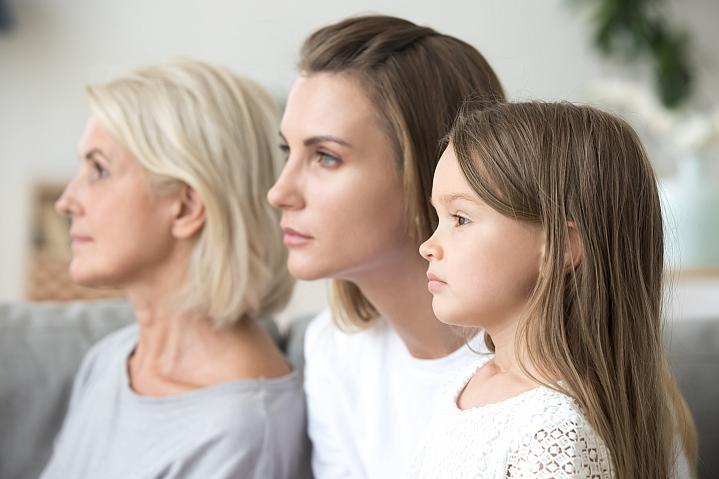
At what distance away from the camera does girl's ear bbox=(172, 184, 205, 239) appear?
1675mm

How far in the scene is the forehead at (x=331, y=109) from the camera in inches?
54.0

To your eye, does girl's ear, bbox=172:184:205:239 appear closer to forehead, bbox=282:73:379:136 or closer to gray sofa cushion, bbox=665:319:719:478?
forehead, bbox=282:73:379:136

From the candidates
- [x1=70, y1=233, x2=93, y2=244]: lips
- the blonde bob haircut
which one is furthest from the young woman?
[x1=70, y1=233, x2=93, y2=244]: lips

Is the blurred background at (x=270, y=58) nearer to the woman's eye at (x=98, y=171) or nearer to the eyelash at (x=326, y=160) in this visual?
the woman's eye at (x=98, y=171)

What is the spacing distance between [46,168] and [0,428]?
98.0 inches

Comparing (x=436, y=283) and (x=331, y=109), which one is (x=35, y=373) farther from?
(x=436, y=283)

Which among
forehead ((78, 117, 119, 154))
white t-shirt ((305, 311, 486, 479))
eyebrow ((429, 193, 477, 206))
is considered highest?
eyebrow ((429, 193, 477, 206))

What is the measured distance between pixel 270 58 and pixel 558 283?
3523 mm

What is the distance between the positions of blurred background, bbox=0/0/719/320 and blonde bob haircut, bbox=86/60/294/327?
7.56ft

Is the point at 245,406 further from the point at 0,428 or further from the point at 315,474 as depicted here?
the point at 0,428

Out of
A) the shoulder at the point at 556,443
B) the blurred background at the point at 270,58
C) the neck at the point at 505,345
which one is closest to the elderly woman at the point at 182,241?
the neck at the point at 505,345

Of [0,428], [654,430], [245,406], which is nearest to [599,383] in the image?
[654,430]

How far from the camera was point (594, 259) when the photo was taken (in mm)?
994

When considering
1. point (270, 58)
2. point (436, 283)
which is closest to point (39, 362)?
point (436, 283)
